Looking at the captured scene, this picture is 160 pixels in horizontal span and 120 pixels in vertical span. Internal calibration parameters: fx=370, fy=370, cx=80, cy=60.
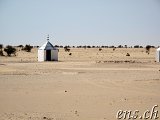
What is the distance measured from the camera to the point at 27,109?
1184cm

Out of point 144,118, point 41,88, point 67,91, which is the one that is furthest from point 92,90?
point 144,118

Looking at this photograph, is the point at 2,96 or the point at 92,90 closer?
the point at 2,96

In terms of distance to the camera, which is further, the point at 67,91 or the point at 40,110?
the point at 67,91

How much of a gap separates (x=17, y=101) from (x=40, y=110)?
2.05 m

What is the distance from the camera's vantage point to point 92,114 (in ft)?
36.0

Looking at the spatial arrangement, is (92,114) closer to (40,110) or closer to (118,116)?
(118,116)

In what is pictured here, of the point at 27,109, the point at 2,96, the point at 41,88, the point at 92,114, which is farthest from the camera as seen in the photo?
the point at 41,88

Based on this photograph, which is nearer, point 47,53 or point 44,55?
point 44,55

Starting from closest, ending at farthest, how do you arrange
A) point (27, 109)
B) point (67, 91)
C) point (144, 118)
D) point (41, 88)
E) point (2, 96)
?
point (144, 118) → point (27, 109) → point (2, 96) → point (67, 91) → point (41, 88)

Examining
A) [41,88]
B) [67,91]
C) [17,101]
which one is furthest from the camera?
[41,88]

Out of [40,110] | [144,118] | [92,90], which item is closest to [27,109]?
[40,110]

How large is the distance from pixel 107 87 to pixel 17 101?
5.42 m

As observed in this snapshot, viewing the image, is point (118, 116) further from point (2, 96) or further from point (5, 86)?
point (5, 86)

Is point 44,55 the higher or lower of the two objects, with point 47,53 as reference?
lower
